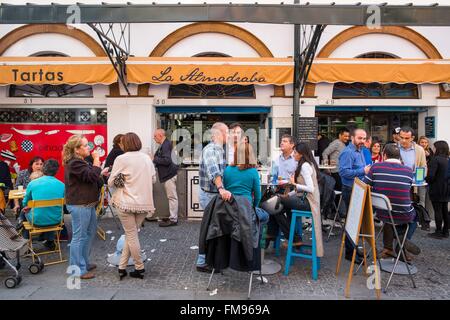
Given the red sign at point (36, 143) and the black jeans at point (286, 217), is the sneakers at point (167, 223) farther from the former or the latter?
the red sign at point (36, 143)

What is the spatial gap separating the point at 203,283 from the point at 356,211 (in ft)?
6.59

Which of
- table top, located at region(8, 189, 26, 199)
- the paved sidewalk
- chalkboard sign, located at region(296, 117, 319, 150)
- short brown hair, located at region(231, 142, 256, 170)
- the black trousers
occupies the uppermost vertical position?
chalkboard sign, located at region(296, 117, 319, 150)

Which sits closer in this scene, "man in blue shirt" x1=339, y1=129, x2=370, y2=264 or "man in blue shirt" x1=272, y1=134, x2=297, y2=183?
"man in blue shirt" x1=272, y1=134, x2=297, y2=183

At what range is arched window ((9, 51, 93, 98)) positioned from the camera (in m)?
8.38

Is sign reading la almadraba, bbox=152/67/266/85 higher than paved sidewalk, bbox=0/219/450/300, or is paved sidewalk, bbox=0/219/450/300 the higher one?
sign reading la almadraba, bbox=152/67/266/85

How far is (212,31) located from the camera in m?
8.24

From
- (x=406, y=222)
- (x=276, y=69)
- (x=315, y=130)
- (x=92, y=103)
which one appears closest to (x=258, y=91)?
(x=276, y=69)

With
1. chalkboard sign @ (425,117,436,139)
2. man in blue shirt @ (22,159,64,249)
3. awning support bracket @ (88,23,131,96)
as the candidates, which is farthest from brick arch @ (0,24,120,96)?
chalkboard sign @ (425,117,436,139)

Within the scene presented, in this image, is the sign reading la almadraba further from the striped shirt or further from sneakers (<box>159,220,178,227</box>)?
the striped shirt

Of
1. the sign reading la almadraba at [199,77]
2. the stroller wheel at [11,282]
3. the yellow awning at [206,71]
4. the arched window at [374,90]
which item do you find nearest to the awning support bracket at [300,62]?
the yellow awning at [206,71]

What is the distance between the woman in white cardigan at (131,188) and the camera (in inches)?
168

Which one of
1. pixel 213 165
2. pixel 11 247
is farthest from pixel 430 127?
pixel 11 247

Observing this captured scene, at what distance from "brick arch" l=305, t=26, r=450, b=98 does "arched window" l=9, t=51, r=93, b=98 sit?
203 inches

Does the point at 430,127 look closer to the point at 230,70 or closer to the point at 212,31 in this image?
the point at 230,70
